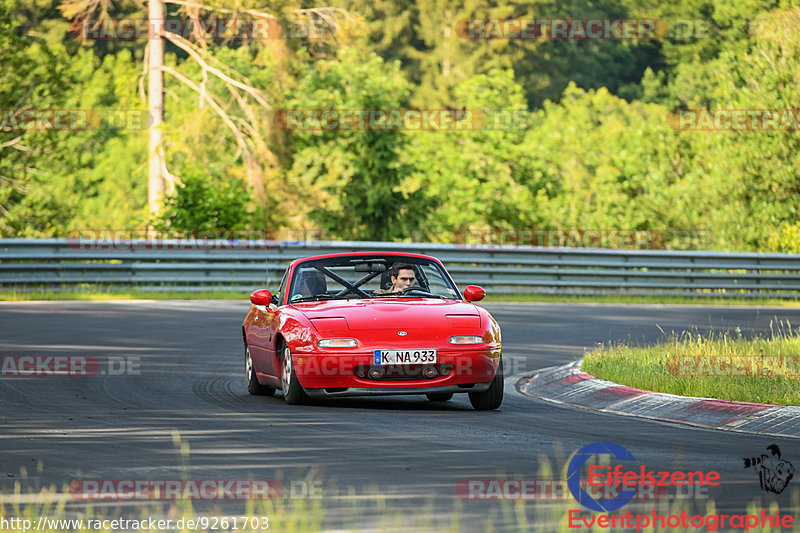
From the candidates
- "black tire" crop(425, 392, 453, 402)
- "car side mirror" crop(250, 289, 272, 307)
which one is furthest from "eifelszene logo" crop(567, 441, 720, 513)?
"car side mirror" crop(250, 289, 272, 307)

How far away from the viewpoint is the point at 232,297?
1030 inches

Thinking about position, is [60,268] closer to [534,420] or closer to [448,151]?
[534,420]

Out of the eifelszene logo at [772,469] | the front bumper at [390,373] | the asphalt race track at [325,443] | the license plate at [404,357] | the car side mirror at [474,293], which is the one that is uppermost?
the car side mirror at [474,293]

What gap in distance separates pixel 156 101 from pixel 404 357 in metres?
28.6

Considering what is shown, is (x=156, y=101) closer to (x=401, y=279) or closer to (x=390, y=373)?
(x=401, y=279)

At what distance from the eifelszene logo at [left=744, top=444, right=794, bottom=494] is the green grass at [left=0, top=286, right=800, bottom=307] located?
1819cm

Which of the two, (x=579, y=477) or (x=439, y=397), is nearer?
(x=579, y=477)

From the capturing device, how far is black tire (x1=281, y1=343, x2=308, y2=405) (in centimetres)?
1168

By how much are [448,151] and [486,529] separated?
53285 mm

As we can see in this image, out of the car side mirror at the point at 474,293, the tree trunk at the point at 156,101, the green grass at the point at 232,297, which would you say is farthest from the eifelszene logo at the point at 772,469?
the tree trunk at the point at 156,101

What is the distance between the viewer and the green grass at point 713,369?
11.9 metres

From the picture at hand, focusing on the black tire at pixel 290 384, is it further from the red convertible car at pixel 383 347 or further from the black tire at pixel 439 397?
the black tire at pixel 439 397

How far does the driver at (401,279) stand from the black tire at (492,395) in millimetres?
1521

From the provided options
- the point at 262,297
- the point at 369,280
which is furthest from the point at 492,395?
the point at 262,297
